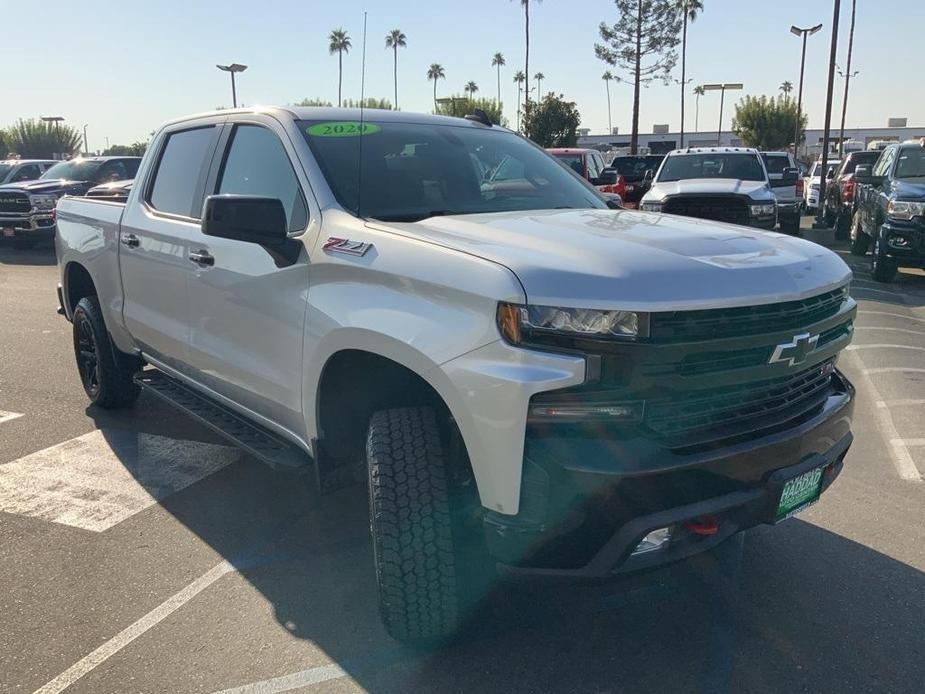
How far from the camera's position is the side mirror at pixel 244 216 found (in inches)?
123

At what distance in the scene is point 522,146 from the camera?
4.52 m

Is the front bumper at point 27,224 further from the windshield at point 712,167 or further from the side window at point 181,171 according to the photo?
the side window at point 181,171

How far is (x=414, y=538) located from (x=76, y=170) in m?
17.0

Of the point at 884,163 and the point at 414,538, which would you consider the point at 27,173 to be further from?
the point at 414,538

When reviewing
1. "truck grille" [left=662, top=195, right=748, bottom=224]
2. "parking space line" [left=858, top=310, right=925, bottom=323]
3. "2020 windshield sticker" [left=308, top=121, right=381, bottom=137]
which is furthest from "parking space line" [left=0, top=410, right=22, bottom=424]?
"truck grille" [left=662, top=195, right=748, bottom=224]

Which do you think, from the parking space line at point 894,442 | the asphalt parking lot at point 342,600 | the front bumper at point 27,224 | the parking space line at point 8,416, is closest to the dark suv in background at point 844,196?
the parking space line at point 894,442

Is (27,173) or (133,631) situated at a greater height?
(27,173)

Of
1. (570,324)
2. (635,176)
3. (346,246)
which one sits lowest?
(570,324)

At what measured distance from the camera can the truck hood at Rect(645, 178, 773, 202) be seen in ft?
38.9

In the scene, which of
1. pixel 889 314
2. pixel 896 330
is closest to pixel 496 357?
pixel 896 330

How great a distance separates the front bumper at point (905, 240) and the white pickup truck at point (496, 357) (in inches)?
321

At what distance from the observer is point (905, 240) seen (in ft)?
34.3

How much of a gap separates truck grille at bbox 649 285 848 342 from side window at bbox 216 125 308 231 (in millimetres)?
1598

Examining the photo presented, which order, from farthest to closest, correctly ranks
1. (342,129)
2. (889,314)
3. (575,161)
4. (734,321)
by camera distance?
(575,161) < (889,314) < (342,129) < (734,321)
